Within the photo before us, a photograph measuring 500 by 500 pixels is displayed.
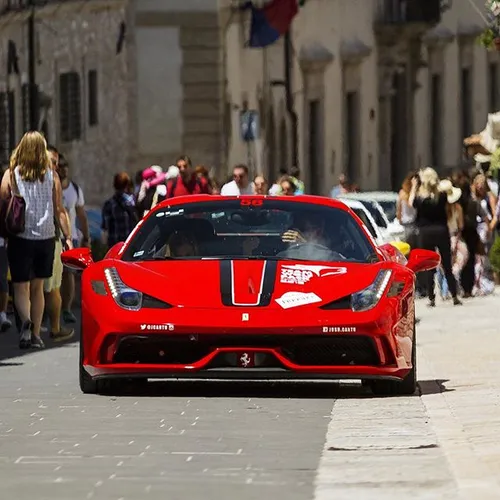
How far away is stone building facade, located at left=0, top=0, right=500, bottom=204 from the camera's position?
45281 millimetres

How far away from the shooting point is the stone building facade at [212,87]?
4528cm

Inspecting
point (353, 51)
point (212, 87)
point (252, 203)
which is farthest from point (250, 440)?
point (353, 51)

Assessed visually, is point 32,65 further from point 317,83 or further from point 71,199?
point 71,199

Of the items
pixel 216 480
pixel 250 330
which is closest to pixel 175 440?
pixel 216 480

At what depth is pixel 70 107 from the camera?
48.0 meters

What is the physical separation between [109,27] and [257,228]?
30371 mm

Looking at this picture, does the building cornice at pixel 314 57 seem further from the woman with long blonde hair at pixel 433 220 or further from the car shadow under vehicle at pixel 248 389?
the car shadow under vehicle at pixel 248 389

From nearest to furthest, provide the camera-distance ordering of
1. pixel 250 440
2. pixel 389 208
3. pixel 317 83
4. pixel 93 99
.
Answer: pixel 250 440 → pixel 389 208 → pixel 93 99 → pixel 317 83

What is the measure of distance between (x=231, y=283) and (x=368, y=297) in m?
0.78

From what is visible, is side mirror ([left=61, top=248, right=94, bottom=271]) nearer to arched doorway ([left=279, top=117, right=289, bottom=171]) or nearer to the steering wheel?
the steering wheel

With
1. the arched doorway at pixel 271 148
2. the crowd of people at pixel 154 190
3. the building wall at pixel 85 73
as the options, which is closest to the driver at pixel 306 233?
the crowd of people at pixel 154 190

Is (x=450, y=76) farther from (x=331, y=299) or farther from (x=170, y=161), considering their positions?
(x=331, y=299)

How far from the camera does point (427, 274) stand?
93.2 ft

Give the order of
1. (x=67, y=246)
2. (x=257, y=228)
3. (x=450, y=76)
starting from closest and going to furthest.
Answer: (x=257, y=228)
(x=67, y=246)
(x=450, y=76)
